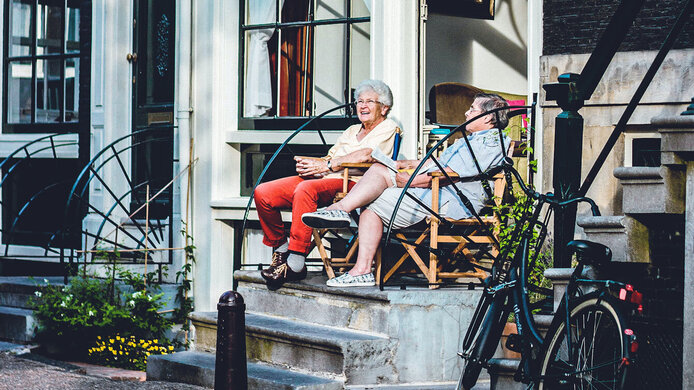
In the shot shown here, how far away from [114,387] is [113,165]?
3.72 meters

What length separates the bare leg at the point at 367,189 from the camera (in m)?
6.68

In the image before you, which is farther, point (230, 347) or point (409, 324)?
point (409, 324)

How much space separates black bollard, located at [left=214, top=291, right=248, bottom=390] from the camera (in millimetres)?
5016

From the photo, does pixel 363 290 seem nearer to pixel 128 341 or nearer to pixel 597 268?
pixel 597 268

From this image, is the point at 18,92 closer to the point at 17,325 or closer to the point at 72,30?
the point at 72,30

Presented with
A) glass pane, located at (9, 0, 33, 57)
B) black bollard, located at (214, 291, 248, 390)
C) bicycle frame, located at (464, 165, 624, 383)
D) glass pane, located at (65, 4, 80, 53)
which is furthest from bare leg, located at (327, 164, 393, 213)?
glass pane, located at (9, 0, 33, 57)

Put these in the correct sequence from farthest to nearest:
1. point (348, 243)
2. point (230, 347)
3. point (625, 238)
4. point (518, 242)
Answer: point (348, 243), point (518, 242), point (625, 238), point (230, 347)

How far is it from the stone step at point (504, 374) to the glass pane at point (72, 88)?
21.9ft

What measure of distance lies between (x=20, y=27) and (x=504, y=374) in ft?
26.1

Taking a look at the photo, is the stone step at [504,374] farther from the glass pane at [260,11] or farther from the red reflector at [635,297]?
the glass pane at [260,11]

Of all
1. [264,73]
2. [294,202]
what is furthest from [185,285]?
[294,202]

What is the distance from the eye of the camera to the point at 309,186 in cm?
702

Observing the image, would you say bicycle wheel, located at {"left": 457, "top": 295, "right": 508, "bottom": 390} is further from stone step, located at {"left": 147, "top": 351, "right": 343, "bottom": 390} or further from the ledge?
the ledge

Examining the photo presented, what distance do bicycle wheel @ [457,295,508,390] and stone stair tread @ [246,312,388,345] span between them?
94 cm
